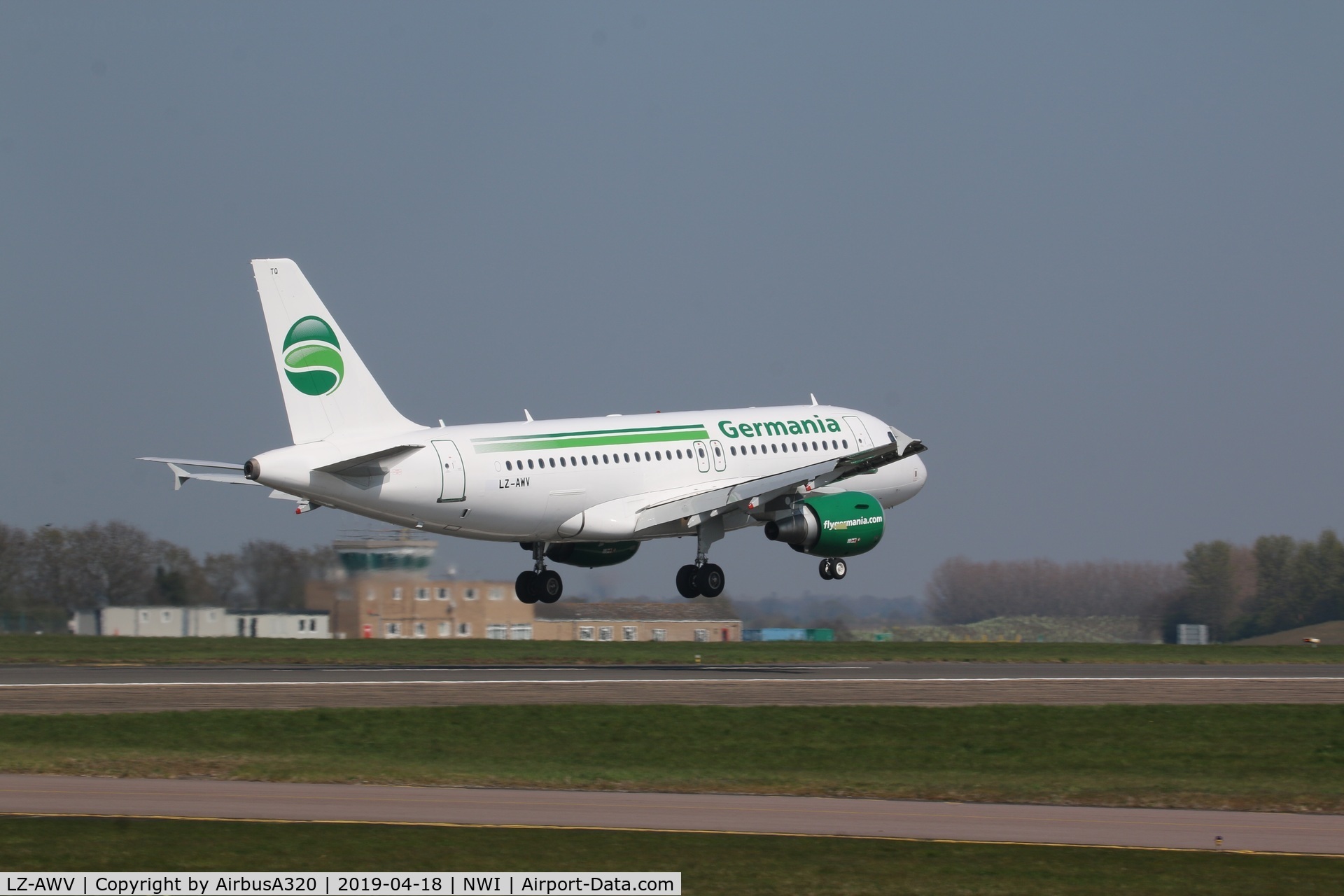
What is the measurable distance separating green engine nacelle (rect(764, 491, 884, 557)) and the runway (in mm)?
3632

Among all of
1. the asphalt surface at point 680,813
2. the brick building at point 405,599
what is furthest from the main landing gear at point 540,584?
the asphalt surface at point 680,813

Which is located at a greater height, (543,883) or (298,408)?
(298,408)

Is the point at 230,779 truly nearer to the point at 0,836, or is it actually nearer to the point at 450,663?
the point at 0,836

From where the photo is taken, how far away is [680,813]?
22.7 m

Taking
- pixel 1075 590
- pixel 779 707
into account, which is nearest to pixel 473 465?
pixel 779 707

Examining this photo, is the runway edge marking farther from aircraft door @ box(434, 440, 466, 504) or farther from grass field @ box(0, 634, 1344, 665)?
grass field @ box(0, 634, 1344, 665)

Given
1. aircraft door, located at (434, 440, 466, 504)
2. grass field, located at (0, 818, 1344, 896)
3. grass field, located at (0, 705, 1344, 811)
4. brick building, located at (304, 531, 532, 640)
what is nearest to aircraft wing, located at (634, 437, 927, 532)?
aircraft door, located at (434, 440, 466, 504)

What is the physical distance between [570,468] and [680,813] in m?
27.7

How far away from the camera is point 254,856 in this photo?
18859 millimetres

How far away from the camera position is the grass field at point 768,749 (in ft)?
86.8

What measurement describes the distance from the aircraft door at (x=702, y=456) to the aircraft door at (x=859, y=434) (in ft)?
19.5

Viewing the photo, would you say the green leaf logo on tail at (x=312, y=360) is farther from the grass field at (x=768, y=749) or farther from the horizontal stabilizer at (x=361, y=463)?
the grass field at (x=768, y=749)

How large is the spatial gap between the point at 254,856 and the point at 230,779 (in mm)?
7303
